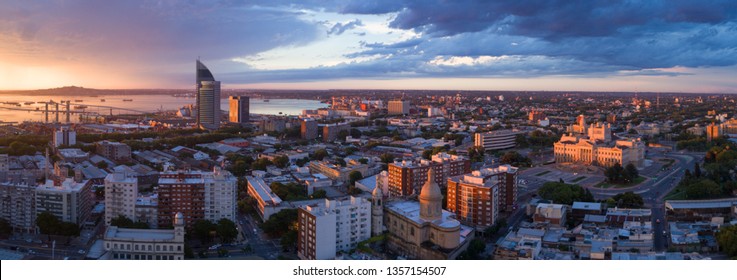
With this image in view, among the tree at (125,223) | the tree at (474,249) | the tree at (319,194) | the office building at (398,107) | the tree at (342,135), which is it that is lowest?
the tree at (474,249)

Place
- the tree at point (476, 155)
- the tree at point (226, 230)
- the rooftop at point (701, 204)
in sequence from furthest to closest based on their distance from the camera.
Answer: the tree at point (476, 155) → the rooftop at point (701, 204) → the tree at point (226, 230)

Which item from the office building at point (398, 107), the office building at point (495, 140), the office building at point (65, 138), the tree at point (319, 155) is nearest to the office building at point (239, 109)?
the office building at point (398, 107)

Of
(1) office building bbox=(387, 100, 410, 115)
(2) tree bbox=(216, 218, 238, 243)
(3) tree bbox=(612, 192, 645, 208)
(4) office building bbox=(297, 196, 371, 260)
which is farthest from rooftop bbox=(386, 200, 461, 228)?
(1) office building bbox=(387, 100, 410, 115)

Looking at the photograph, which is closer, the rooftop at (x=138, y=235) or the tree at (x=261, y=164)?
the rooftop at (x=138, y=235)

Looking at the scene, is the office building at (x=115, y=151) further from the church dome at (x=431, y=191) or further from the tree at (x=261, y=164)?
the church dome at (x=431, y=191)

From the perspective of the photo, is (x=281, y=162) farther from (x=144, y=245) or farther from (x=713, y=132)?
(x=713, y=132)

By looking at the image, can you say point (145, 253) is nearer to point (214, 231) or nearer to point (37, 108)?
point (214, 231)
